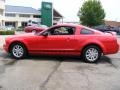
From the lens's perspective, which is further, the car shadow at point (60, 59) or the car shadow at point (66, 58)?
the car shadow at point (66, 58)

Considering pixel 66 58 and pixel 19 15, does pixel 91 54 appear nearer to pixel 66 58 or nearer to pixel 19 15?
pixel 66 58

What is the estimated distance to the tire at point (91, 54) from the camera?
13047 millimetres

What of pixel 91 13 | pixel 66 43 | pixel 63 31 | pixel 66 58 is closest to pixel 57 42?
pixel 66 43

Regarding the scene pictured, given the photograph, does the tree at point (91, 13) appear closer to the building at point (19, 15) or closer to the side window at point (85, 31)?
the building at point (19, 15)

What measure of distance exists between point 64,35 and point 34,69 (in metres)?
2.77

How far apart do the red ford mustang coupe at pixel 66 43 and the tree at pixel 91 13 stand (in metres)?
59.6

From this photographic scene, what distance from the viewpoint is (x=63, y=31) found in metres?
13.5

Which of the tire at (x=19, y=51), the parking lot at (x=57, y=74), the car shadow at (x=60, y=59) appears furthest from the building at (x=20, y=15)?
the parking lot at (x=57, y=74)

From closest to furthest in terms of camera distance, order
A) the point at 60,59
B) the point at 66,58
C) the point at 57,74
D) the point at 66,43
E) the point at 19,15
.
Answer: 1. the point at 57,74
2. the point at 66,43
3. the point at 60,59
4. the point at 66,58
5. the point at 19,15

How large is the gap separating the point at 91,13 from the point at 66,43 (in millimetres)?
60787

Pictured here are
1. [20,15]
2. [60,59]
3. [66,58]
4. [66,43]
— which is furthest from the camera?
[20,15]

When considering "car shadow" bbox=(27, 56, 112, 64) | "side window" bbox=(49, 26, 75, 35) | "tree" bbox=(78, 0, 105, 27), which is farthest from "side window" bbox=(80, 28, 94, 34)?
"tree" bbox=(78, 0, 105, 27)

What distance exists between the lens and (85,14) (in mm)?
74250

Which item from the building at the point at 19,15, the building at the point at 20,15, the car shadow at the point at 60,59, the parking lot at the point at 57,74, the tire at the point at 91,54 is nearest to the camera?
the parking lot at the point at 57,74
